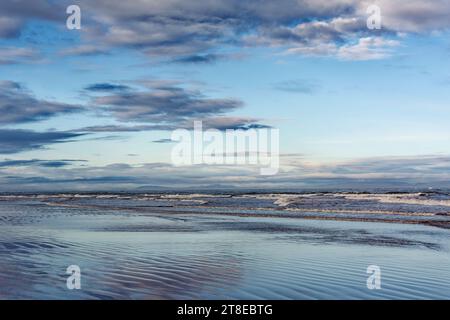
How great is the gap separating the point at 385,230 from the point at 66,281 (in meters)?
16.3

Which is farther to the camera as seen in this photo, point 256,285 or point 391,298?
point 256,285

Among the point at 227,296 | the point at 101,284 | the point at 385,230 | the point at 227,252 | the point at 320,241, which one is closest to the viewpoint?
the point at 227,296

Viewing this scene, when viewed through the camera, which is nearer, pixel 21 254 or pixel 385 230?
pixel 21 254

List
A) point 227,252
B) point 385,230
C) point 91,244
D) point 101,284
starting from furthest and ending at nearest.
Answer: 1. point 385,230
2. point 91,244
3. point 227,252
4. point 101,284

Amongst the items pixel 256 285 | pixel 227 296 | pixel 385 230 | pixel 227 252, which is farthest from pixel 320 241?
pixel 227 296

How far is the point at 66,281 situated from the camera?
10094 mm

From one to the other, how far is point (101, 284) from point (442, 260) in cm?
892
